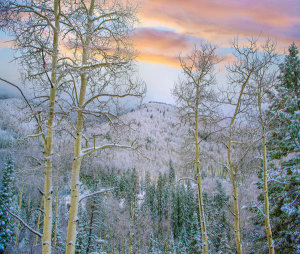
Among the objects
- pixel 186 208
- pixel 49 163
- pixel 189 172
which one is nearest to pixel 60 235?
pixel 189 172

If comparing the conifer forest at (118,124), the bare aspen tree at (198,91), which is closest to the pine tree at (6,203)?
the conifer forest at (118,124)

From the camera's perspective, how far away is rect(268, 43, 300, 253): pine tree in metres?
9.48

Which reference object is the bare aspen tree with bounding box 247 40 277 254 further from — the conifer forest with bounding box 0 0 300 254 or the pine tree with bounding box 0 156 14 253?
the pine tree with bounding box 0 156 14 253

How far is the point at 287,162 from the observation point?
10719mm

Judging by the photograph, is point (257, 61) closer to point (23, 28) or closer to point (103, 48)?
point (103, 48)

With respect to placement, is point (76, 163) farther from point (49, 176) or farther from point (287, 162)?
Result: point (287, 162)

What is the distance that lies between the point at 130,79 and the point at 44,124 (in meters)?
1.70

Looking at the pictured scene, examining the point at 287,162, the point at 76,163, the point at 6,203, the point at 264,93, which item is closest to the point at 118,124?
the point at 76,163

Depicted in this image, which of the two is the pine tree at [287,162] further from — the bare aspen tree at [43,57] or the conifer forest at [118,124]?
the bare aspen tree at [43,57]

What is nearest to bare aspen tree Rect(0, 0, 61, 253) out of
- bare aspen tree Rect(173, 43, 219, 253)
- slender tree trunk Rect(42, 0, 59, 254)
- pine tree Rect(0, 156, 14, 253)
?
slender tree trunk Rect(42, 0, 59, 254)

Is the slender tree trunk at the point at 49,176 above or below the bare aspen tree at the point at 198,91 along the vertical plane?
below

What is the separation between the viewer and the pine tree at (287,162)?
948cm

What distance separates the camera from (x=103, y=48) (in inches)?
165

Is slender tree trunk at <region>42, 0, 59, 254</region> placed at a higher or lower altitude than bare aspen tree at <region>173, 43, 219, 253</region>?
lower
